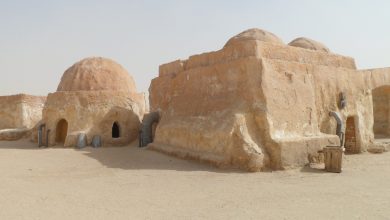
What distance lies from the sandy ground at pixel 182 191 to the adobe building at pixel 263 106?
2.08 ft

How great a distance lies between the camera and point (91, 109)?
14398mm

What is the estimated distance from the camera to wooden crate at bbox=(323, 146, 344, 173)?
26.9 feet

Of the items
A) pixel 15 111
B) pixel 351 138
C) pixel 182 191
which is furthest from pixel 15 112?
pixel 351 138

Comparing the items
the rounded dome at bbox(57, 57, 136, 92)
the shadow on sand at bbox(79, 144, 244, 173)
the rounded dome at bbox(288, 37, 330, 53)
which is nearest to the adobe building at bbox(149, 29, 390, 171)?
the shadow on sand at bbox(79, 144, 244, 173)

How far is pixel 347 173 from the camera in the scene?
8.16 m

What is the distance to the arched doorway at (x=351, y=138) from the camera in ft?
38.9

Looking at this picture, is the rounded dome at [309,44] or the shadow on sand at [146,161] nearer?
the shadow on sand at [146,161]

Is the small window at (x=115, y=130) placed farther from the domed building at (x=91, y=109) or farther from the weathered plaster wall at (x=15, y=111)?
the weathered plaster wall at (x=15, y=111)

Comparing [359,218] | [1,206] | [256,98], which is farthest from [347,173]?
[1,206]

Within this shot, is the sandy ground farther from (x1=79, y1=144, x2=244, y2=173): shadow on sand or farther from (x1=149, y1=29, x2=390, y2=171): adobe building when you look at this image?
(x1=149, y1=29, x2=390, y2=171): adobe building

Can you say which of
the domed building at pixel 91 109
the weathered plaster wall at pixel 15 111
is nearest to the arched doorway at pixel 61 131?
the domed building at pixel 91 109

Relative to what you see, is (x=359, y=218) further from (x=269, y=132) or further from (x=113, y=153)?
(x=113, y=153)

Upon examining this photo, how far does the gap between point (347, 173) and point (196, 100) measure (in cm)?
495

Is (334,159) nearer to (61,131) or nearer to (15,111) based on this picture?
(61,131)
